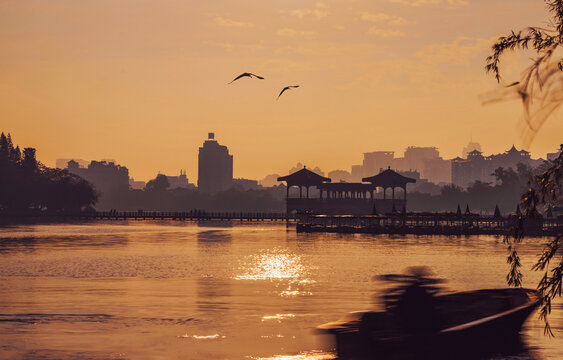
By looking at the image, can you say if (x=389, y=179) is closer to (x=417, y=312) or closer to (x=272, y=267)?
(x=272, y=267)

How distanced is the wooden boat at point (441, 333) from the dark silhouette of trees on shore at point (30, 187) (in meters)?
133

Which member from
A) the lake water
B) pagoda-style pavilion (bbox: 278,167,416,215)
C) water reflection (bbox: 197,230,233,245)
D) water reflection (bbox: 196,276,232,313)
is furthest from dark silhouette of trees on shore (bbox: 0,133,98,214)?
water reflection (bbox: 196,276,232,313)

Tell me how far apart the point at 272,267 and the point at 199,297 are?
2011 centimetres

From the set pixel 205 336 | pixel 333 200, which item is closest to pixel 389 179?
pixel 333 200

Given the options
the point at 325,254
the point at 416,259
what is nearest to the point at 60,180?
the point at 325,254

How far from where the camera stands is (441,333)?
20.5 metres

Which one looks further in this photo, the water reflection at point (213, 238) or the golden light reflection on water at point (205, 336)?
the water reflection at point (213, 238)

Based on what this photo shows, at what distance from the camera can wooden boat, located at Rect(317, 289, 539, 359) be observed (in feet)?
67.1

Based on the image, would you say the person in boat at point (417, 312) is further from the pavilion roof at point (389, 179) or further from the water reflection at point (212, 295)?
the pavilion roof at point (389, 179)

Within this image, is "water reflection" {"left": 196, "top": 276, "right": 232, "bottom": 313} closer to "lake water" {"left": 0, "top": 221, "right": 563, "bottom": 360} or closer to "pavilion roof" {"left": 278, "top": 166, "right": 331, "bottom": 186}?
"lake water" {"left": 0, "top": 221, "right": 563, "bottom": 360}

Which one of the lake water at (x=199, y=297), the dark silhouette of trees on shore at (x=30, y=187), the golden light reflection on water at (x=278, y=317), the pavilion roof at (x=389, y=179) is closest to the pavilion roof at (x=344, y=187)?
the pavilion roof at (x=389, y=179)

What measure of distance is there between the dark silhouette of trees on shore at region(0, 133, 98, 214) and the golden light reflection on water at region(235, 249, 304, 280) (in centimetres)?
8719

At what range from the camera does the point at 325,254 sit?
236 ft

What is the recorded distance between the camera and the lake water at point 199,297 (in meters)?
25.0
